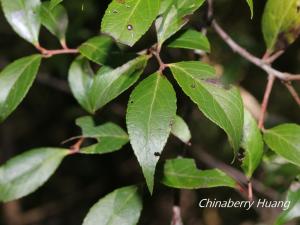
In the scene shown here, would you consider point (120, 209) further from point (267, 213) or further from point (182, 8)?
point (267, 213)

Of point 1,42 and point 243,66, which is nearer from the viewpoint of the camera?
point 243,66

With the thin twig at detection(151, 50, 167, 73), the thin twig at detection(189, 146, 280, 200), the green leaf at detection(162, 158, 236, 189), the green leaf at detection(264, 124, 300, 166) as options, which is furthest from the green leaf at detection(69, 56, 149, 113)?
the thin twig at detection(189, 146, 280, 200)

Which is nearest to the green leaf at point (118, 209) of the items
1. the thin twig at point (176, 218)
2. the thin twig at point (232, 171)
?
the thin twig at point (176, 218)

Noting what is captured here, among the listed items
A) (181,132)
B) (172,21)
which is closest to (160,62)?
(172,21)

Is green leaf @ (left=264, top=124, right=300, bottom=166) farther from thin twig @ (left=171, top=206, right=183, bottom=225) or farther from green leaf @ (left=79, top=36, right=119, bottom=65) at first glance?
green leaf @ (left=79, top=36, right=119, bottom=65)

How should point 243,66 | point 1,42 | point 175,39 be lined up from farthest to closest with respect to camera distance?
point 1,42 → point 243,66 → point 175,39

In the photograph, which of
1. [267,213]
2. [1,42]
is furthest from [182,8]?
[1,42]

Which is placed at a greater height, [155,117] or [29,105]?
[155,117]
